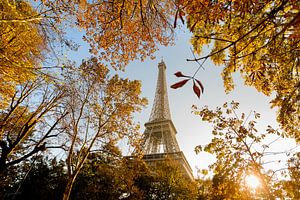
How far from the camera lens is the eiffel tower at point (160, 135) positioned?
27945 millimetres

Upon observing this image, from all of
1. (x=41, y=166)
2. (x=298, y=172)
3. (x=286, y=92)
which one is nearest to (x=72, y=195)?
(x=41, y=166)

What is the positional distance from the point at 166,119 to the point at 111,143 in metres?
21.2

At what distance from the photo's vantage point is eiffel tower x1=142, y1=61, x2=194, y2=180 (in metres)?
27.9

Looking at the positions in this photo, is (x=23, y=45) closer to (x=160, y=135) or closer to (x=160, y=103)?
(x=160, y=135)

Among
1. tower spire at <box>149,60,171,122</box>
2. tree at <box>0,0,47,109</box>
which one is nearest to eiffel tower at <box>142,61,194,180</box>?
tower spire at <box>149,60,171,122</box>

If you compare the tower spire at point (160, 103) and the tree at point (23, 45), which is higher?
the tower spire at point (160, 103)

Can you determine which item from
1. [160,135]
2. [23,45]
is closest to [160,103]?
[160,135]

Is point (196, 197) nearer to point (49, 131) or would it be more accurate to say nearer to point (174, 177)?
point (174, 177)

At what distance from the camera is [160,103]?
3394 centimetres

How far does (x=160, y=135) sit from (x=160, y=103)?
5843 mm

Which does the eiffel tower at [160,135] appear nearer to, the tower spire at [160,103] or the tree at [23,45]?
the tower spire at [160,103]

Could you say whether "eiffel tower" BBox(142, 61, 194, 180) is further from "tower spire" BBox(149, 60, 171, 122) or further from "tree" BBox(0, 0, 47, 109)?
"tree" BBox(0, 0, 47, 109)

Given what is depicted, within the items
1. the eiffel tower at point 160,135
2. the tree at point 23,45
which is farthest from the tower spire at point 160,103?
the tree at point 23,45

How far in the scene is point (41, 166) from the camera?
16.2 metres
